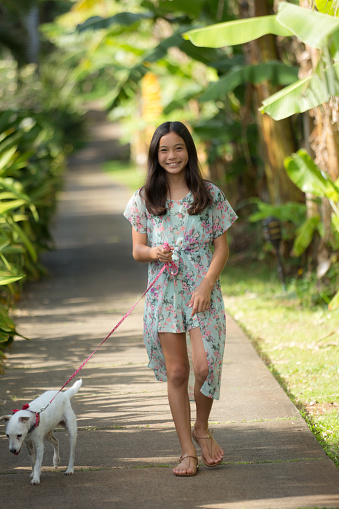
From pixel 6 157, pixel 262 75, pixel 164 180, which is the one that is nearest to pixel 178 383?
pixel 164 180

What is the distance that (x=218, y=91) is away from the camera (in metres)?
9.09

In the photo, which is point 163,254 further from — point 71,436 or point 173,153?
point 71,436

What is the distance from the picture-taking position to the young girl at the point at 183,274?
419 cm

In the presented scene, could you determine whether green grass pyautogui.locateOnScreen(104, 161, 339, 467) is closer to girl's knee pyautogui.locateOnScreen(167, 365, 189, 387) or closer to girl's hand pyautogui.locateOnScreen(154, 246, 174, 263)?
girl's knee pyautogui.locateOnScreen(167, 365, 189, 387)

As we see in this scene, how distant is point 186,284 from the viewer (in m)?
4.28

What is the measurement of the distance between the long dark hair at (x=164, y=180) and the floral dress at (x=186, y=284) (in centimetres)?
5

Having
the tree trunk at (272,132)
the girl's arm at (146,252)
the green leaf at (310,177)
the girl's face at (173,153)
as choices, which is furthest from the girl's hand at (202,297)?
the tree trunk at (272,132)

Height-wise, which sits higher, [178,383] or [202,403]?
[178,383]

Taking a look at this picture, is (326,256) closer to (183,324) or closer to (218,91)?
(218,91)

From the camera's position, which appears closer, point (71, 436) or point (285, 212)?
point (71, 436)

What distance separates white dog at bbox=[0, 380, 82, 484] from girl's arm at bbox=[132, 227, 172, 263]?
84cm

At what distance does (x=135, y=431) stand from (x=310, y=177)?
10.8 feet

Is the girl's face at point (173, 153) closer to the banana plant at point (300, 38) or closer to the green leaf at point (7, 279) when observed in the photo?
the banana plant at point (300, 38)

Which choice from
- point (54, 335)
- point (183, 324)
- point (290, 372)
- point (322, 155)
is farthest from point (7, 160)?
point (183, 324)
